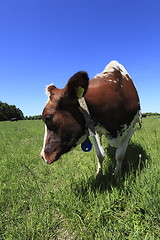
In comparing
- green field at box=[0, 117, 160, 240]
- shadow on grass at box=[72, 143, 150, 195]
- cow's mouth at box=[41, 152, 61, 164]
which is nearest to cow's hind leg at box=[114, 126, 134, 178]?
shadow on grass at box=[72, 143, 150, 195]

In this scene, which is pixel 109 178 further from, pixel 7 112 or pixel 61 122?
pixel 7 112

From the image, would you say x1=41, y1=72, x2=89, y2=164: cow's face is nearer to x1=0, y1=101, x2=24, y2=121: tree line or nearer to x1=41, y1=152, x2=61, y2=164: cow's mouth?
x1=41, y1=152, x2=61, y2=164: cow's mouth

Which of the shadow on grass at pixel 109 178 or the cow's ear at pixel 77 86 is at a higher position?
the cow's ear at pixel 77 86

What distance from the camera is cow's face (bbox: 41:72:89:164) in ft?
6.87

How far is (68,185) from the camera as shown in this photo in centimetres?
268

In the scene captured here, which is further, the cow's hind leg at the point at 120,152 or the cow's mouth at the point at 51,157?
the cow's hind leg at the point at 120,152

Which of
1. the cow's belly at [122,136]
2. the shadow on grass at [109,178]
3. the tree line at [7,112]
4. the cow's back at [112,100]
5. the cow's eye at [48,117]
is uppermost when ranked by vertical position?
the tree line at [7,112]

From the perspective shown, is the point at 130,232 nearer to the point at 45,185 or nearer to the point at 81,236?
the point at 81,236

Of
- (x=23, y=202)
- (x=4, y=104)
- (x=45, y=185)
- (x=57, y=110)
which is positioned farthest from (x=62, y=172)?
(x=4, y=104)

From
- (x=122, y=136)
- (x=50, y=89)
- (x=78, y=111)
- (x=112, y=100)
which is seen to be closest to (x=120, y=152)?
(x=122, y=136)

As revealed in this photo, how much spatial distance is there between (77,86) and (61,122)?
0.50 meters

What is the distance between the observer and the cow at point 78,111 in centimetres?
205

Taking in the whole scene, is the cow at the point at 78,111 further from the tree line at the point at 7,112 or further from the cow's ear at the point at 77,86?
the tree line at the point at 7,112

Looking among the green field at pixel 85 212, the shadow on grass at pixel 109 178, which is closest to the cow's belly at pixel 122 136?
the shadow on grass at pixel 109 178
